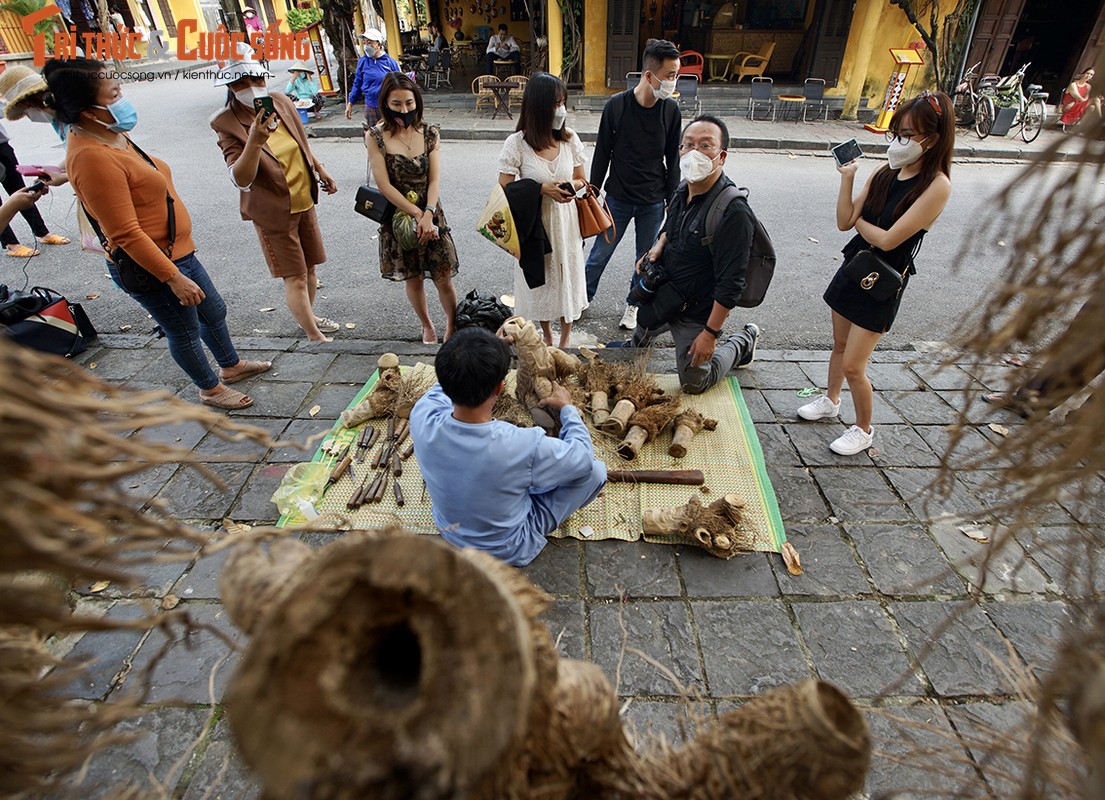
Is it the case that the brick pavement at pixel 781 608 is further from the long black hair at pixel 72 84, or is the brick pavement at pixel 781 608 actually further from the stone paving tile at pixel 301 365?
the long black hair at pixel 72 84

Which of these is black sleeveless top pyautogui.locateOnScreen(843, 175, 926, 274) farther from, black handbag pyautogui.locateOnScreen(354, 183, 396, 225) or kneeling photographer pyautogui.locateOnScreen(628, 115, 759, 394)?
black handbag pyautogui.locateOnScreen(354, 183, 396, 225)

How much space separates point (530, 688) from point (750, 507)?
9.51 feet

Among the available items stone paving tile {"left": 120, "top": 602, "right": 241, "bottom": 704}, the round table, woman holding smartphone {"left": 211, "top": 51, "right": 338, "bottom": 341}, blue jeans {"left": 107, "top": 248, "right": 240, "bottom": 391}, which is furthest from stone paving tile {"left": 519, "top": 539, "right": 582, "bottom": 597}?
the round table

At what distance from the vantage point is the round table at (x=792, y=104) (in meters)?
14.0

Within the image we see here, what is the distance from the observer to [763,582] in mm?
2938

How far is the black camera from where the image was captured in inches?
165

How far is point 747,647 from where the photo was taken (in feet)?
8.59

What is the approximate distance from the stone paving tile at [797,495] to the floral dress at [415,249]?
322cm

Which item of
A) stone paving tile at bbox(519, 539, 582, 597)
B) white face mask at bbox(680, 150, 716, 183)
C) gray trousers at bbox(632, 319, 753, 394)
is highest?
white face mask at bbox(680, 150, 716, 183)

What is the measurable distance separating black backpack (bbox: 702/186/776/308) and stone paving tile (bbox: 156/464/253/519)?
3.46 m

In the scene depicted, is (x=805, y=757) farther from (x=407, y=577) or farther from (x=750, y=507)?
(x=750, y=507)

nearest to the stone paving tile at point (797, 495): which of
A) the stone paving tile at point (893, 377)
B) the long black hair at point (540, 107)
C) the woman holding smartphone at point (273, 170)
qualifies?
the stone paving tile at point (893, 377)

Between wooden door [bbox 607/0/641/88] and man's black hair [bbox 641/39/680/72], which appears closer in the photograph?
man's black hair [bbox 641/39/680/72]

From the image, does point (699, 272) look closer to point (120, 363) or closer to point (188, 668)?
point (188, 668)
